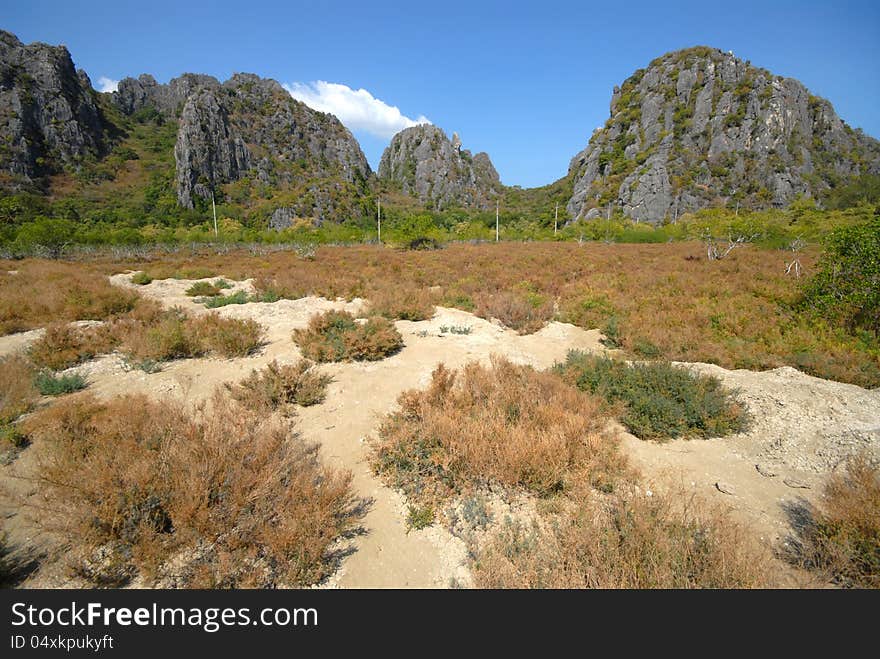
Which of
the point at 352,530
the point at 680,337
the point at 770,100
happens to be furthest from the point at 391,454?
the point at 770,100

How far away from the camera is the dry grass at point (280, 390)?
19.2 feet

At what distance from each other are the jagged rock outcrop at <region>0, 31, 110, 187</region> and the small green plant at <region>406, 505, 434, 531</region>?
13070cm

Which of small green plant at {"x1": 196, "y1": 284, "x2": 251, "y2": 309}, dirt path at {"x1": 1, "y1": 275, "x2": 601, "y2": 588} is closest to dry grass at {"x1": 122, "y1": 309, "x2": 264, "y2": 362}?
dirt path at {"x1": 1, "y1": 275, "x2": 601, "y2": 588}

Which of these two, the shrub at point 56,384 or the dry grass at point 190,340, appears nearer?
the shrub at point 56,384

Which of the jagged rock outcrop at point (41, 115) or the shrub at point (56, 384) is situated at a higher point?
the jagged rock outcrop at point (41, 115)

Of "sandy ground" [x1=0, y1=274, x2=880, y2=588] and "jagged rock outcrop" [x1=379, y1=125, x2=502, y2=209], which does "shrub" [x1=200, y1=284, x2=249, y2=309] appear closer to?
"sandy ground" [x1=0, y1=274, x2=880, y2=588]

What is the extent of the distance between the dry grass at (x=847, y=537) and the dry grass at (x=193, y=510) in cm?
427

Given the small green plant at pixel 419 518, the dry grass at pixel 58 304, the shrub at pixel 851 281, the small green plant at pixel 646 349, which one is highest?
the shrub at pixel 851 281

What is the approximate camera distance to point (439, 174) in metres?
172

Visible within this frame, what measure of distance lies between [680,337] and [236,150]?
146278mm

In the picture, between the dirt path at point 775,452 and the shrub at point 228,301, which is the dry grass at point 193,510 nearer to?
the dirt path at point 775,452

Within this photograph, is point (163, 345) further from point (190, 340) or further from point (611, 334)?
point (611, 334)

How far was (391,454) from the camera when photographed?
15.1 ft

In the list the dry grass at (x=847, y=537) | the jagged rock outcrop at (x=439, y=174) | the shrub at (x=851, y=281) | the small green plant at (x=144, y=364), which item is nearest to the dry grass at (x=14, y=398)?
the small green plant at (x=144, y=364)
